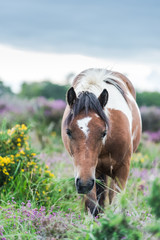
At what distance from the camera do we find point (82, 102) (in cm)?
308

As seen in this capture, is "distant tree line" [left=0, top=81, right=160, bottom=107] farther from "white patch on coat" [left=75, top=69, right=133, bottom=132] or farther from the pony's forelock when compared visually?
the pony's forelock

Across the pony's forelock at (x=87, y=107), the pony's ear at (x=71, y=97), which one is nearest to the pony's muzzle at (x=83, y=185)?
the pony's forelock at (x=87, y=107)

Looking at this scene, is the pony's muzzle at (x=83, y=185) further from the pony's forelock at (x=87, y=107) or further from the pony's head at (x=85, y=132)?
the pony's forelock at (x=87, y=107)

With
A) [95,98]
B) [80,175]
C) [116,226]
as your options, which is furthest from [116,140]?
[116,226]

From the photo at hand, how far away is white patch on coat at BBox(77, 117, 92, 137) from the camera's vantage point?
2883 millimetres

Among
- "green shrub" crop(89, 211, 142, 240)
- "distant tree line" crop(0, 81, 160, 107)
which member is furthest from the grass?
"distant tree line" crop(0, 81, 160, 107)

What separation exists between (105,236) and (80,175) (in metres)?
0.85

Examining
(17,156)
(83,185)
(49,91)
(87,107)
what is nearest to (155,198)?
(83,185)

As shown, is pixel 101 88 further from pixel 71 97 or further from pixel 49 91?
pixel 49 91

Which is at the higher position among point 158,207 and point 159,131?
point 158,207

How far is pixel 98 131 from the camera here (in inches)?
115

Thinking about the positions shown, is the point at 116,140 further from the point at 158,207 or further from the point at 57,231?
the point at 158,207

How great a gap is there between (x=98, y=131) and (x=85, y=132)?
0.44ft

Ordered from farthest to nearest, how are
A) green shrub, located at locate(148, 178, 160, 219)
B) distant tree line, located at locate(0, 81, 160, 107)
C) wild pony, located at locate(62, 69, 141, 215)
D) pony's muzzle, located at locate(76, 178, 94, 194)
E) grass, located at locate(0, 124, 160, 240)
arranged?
1. distant tree line, located at locate(0, 81, 160, 107)
2. wild pony, located at locate(62, 69, 141, 215)
3. pony's muzzle, located at locate(76, 178, 94, 194)
4. grass, located at locate(0, 124, 160, 240)
5. green shrub, located at locate(148, 178, 160, 219)
